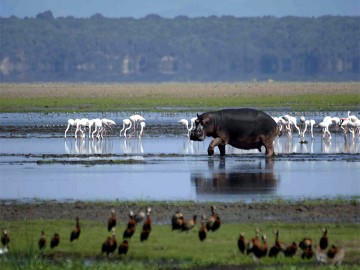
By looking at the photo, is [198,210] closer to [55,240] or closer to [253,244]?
[55,240]

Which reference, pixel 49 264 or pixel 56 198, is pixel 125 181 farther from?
pixel 49 264

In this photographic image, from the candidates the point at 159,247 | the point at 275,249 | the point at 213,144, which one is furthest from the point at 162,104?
the point at 275,249

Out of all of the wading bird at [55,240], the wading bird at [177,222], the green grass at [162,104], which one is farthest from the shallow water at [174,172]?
the green grass at [162,104]

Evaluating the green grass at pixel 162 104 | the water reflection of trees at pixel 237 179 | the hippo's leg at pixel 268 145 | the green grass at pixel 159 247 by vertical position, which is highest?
the green grass at pixel 162 104

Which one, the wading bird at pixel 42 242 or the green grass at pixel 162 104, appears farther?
the green grass at pixel 162 104

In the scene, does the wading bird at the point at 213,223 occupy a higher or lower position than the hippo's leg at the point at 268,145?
lower

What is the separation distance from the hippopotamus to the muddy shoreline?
35.0 ft

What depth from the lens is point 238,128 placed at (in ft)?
105

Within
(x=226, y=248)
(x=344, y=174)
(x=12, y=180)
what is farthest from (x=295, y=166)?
(x=226, y=248)

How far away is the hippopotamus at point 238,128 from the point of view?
105ft

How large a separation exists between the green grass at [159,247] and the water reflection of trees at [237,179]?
459 cm

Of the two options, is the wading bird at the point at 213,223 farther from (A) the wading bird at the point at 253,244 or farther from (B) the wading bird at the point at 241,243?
(A) the wading bird at the point at 253,244

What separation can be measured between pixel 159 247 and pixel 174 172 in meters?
10.4

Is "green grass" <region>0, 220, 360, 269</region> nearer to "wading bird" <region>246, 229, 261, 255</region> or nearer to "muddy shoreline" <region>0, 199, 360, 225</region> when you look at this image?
"wading bird" <region>246, 229, 261, 255</region>
